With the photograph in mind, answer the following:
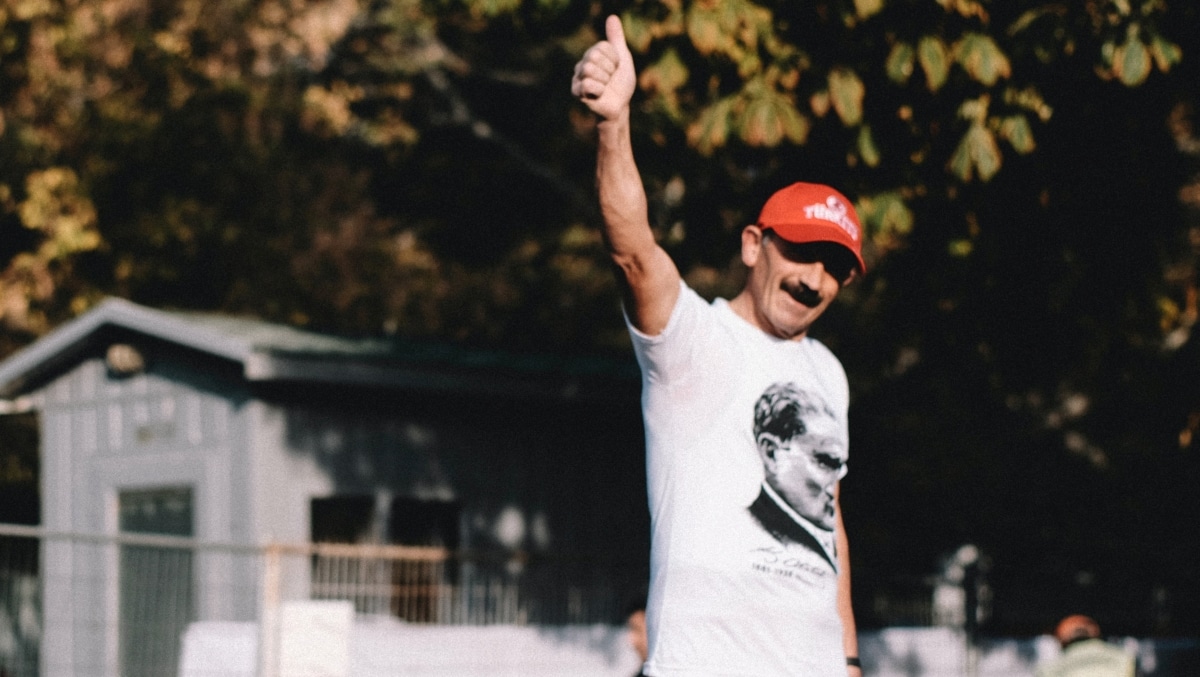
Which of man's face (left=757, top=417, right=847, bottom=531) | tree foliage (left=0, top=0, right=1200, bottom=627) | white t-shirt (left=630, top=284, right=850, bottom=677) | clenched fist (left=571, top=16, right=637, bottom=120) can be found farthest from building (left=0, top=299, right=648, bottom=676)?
clenched fist (left=571, top=16, right=637, bottom=120)

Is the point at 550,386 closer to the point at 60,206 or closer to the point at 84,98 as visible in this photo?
the point at 60,206

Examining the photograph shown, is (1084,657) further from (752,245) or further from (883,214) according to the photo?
(752,245)

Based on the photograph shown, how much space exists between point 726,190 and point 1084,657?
3.44 m

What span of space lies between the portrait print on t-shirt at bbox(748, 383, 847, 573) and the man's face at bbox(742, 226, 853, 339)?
147 millimetres

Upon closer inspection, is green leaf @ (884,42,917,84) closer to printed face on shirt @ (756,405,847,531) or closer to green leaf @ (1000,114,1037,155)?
green leaf @ (1000,114,1037,155)

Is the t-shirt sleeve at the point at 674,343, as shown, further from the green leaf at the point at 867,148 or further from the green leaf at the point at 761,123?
the green leaf at the point at 867,148

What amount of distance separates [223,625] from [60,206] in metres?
10.0

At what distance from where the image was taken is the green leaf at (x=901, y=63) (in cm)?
866

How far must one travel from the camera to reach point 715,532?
3404 millimetres

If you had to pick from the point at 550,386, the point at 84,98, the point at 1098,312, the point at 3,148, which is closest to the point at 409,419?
the point at 550,386

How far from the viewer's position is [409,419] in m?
13.8

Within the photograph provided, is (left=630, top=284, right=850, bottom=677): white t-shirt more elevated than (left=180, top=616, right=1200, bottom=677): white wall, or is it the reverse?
(left=630, top=284, right=850, bottom=677): white t-shirt

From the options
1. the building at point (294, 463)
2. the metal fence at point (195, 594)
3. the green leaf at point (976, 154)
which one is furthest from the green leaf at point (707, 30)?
the building at point (294, 463)

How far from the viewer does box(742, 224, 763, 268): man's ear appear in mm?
3684
